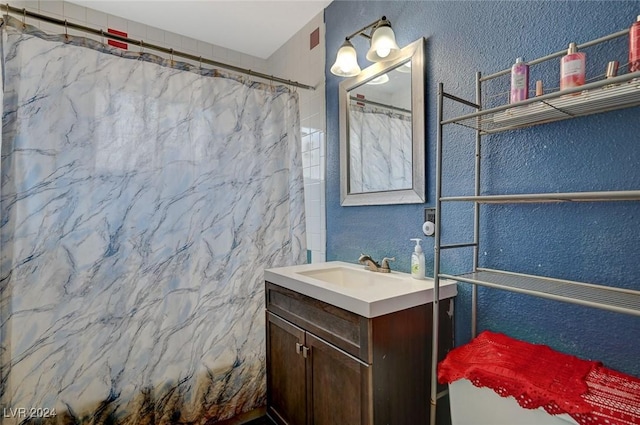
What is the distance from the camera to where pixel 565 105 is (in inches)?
35.4

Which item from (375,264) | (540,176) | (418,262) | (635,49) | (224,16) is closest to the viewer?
(635,49)

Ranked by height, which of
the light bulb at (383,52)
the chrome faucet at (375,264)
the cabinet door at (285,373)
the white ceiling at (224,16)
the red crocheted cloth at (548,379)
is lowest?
the cabinet door at (285,373)

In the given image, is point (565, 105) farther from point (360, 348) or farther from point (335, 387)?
point (335, 387)

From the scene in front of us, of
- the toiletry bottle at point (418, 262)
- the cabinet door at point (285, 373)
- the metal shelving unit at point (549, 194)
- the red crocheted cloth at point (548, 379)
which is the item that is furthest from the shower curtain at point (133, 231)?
the red crocheted cloth at point (548, 379)

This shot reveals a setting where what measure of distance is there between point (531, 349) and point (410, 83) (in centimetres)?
116

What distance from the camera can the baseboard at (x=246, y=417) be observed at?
189cm

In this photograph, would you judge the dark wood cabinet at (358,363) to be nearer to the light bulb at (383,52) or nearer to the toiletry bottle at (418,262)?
the toiletry bottle at (418,262)

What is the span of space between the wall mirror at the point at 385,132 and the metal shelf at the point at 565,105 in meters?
0.37

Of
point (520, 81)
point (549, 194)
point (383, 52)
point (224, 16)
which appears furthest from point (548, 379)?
point (224, 16)

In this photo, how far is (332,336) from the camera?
4.02ft

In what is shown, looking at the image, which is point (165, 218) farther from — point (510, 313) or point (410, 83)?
point (510, 313)

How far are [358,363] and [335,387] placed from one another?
0.20 meters

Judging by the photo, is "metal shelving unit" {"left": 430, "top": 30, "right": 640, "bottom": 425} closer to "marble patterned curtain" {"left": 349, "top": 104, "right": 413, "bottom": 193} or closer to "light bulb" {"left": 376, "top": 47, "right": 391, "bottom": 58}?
"marble patterned curtain" {"left": 349, "top": 104, "right": 413, "bottom": 193}

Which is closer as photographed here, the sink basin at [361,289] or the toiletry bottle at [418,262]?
the sink basin at [361,289]
